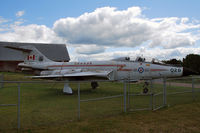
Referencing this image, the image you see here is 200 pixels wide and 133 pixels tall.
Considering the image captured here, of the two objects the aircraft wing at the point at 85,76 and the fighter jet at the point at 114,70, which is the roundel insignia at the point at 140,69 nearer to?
the fighter jet at the point at 114,70

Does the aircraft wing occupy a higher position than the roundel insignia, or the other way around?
the roundel insignia

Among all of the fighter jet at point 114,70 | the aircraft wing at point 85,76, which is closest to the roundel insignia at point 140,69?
the fighter jet at point 114,70

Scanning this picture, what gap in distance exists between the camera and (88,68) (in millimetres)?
15305

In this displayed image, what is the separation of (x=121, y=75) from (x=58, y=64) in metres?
6.27

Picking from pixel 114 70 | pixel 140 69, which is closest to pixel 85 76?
pixel 114 70

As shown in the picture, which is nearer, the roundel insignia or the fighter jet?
the fighter jet

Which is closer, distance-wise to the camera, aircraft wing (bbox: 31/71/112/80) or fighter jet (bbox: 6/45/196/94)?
fighter jet (bbox: 6/45/196/94)

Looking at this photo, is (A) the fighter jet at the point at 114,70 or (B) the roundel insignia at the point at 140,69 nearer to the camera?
(A) the fighter jet at the point at 114,70

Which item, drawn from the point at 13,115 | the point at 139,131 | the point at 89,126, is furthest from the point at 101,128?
the point at 13,115

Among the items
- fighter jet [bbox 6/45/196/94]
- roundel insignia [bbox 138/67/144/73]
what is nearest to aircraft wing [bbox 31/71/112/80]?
fighter jet [bbox 6/45/196/94]

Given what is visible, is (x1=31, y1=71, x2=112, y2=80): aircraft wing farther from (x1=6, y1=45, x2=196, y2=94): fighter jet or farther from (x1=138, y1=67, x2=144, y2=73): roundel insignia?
(x1=138, y1=67, x2=144, y2=73): roundel insignia

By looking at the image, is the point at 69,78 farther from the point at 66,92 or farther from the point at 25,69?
the point at 25,69

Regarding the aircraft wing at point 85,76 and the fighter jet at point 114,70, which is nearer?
the fighter jet at point 114,70

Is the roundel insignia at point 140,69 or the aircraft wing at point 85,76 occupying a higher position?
the roundel insignia at point 140,69
